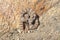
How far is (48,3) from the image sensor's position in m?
4.14

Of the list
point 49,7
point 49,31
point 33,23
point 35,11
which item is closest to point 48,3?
point 49,7

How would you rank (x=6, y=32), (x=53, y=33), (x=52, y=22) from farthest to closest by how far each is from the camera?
(x=6, y=32) → (x=52, y=22) → (x=53, y=33)

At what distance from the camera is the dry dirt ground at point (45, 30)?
3.37 metres

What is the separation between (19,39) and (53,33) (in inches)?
23.0

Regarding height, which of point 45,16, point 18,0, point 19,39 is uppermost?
point 18,0

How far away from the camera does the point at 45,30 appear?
3.51 meters

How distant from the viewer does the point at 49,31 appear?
3461 mm

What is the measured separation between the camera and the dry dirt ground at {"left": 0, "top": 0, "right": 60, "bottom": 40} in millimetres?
3373

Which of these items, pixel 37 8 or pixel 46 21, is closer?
pixel 46 21

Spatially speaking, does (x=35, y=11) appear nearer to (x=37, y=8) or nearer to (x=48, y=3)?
(x=37, y=8)

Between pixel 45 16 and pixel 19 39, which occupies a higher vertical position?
pixel 45 16

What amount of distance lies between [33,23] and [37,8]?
15.4 inches

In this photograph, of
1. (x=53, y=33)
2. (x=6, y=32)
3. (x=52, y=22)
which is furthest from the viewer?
(x=6, y=32)

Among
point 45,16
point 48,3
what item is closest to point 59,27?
point 45,16
